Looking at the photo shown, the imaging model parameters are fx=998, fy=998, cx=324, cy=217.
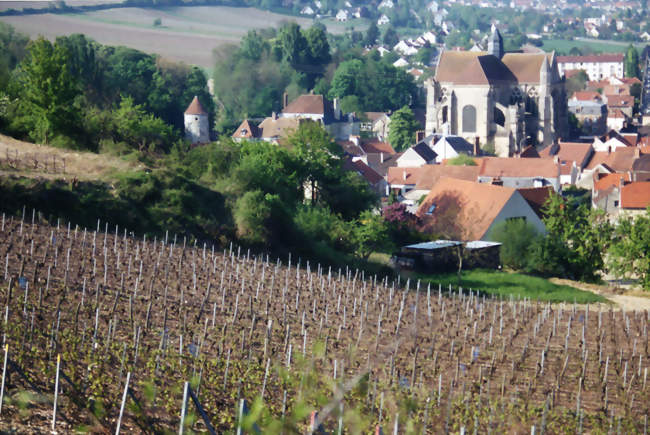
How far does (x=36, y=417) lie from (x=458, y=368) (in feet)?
22.9

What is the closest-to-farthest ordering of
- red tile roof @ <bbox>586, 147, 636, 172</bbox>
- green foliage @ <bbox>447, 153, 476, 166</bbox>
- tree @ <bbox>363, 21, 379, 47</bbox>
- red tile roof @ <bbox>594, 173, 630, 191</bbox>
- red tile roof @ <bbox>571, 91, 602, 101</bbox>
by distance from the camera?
red tile roof @ <bbox>594, 173, 630, 191</bbox>, green foliage @ <bbox>447, 153, 476, 166</bbox>, red tile roof @ <bbox>586, 147, 636, 172</bbox>, red tile roof @ <bbox>571, 91, 602, 101</bbox>, tree @ <bbox>363, 21, 379, 47</bbox>

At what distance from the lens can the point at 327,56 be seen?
11106 cm

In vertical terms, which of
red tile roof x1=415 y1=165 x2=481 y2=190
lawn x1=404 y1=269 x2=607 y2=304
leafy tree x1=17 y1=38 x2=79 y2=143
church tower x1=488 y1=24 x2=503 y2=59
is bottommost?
lawn x1=404 y1=269 x2=607 y2=304

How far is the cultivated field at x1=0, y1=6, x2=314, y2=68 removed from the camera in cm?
7075

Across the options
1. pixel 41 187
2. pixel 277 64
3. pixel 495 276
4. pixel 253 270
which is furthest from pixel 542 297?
pixel 277 64

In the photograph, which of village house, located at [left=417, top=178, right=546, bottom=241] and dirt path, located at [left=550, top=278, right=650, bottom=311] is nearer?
dirt path, located at [left=550, top=278, right=650, bottom=311]

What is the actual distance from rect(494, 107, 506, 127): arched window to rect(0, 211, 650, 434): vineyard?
59.0 metres

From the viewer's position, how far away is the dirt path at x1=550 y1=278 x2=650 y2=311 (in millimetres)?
27031

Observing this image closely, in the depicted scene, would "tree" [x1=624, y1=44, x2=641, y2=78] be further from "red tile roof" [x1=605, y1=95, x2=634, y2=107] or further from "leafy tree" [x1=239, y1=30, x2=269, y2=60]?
"leafy tree" [x1=239, y1=30, x2=269, y2=60]

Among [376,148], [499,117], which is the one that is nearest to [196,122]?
[376,148]

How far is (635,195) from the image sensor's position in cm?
4753

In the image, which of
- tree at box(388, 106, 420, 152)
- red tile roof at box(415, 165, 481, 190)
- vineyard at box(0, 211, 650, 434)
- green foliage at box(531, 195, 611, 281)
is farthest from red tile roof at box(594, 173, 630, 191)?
vineyard at box(0, 211, 650, 434)

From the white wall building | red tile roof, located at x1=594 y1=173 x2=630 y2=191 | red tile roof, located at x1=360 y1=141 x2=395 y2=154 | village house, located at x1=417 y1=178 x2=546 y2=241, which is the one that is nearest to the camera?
village house, located at x1=417 y1=178 x2=546 y2=241

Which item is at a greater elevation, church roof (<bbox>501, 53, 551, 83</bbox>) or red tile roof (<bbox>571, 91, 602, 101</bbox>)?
church roof (<bbox>501, 53, 551, 83</bbox>)
